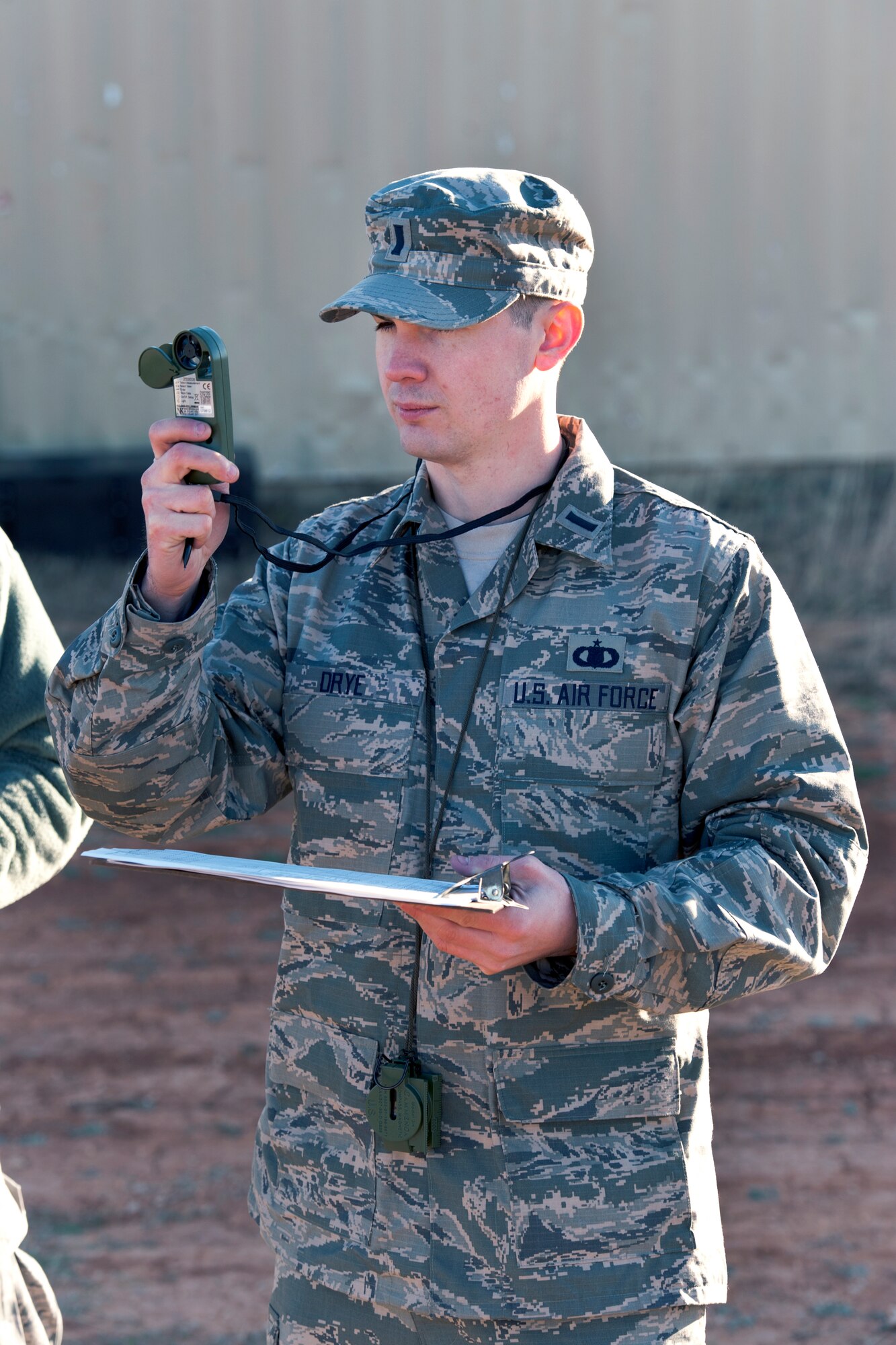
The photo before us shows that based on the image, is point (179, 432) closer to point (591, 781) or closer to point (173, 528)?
point (173, 528)

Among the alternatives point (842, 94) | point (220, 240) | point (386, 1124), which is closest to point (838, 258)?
point (842, 94)

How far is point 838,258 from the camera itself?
7.90 m

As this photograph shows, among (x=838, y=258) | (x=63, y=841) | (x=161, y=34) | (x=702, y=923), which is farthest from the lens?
(x=838, y=258)

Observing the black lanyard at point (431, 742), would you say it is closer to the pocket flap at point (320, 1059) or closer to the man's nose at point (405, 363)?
the pocket flap at point (320, 1059)

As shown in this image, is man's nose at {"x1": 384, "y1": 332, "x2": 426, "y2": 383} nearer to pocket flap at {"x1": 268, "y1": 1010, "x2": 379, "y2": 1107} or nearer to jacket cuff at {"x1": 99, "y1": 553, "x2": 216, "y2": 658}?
jacket cuff at {"x1": 99, "y1": 553, "x2": 216, "y2": 658}

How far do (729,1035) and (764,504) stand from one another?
141 inches

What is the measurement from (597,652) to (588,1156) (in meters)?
0.63

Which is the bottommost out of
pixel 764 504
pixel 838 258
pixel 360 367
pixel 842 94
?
pixel 764 504

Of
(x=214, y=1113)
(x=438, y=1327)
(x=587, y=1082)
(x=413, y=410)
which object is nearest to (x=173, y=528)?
(x=413, y=410)

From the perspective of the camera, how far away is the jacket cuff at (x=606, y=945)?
1.83 metres

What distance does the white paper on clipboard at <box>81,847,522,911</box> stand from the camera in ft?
5.33

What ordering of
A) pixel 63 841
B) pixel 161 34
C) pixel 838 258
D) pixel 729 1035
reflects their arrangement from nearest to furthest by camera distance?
pixel 63 841, pixel 729 1035, pixel 161 34, pixel 838 258

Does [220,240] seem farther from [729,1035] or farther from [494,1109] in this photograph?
[494,1109]

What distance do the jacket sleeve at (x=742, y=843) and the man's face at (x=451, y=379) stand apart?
0.36m
